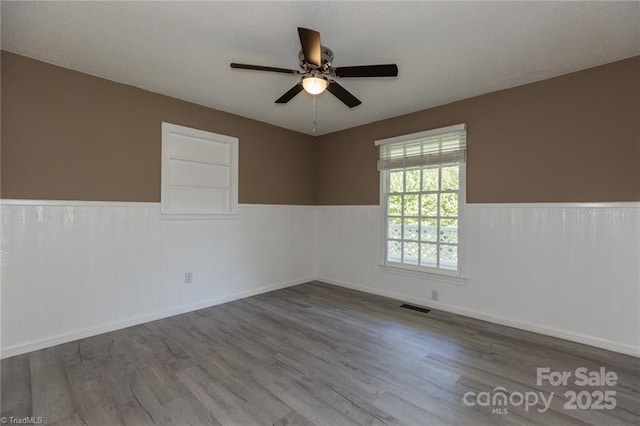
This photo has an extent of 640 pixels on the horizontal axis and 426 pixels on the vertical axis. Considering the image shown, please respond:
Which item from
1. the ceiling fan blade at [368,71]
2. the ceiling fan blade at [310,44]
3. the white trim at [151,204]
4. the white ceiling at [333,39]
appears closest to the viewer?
the ceiling fan blade at [310,44]

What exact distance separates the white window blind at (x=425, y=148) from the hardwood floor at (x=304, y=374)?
197 cm

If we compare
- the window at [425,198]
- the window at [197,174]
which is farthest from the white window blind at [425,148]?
the window at [197,174]

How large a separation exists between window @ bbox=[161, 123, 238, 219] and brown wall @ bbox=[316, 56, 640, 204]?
264 cm

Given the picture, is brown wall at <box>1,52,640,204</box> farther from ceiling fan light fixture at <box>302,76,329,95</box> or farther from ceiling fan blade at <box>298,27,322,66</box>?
ceiling fan blade at <box>298,27,322,66</box>

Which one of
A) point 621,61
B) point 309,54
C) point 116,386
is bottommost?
point 116,386

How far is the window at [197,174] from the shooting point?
11.3ft

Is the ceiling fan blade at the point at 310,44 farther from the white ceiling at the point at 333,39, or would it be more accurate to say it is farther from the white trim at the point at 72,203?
the white trim at the point at 72,203

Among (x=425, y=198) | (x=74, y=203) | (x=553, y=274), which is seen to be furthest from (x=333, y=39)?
(x=553, y=274)

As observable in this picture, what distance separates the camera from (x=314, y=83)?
2232 millimetres

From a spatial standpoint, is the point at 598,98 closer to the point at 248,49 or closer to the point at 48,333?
the point at 248,49

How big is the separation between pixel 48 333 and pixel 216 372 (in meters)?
1.75

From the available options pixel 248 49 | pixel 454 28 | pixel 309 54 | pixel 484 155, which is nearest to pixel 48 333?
pixel 248 49

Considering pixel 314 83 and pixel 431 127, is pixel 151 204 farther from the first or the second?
pixel 431 127

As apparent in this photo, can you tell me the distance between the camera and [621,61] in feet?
8.41
